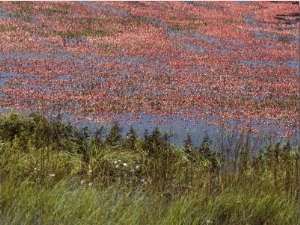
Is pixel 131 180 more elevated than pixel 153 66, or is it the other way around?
pixel 131 180

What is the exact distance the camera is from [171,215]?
22.8ft

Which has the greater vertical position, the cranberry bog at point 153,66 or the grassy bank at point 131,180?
the grassy bank at point 131,180

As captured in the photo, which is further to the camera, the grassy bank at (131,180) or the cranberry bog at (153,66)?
the cranberry bog at (153,66)

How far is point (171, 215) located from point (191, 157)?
480cm

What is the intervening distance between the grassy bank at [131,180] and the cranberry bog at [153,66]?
2.54 m

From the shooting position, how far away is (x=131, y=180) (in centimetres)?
956

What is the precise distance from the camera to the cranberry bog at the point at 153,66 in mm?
16484

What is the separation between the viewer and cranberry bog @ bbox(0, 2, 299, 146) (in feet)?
54.1

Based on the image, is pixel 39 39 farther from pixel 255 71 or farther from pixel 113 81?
pixel 255 71

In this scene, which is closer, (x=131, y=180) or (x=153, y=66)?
(x=131, y=180)

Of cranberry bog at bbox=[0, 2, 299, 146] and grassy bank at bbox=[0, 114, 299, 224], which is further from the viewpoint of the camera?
cranberry bog at bbox=[0, 2, 299, 146]

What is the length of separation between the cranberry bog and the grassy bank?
2.54 m

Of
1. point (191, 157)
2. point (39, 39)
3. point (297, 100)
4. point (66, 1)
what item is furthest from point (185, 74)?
point (66, 1)

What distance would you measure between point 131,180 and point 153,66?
12840mm
